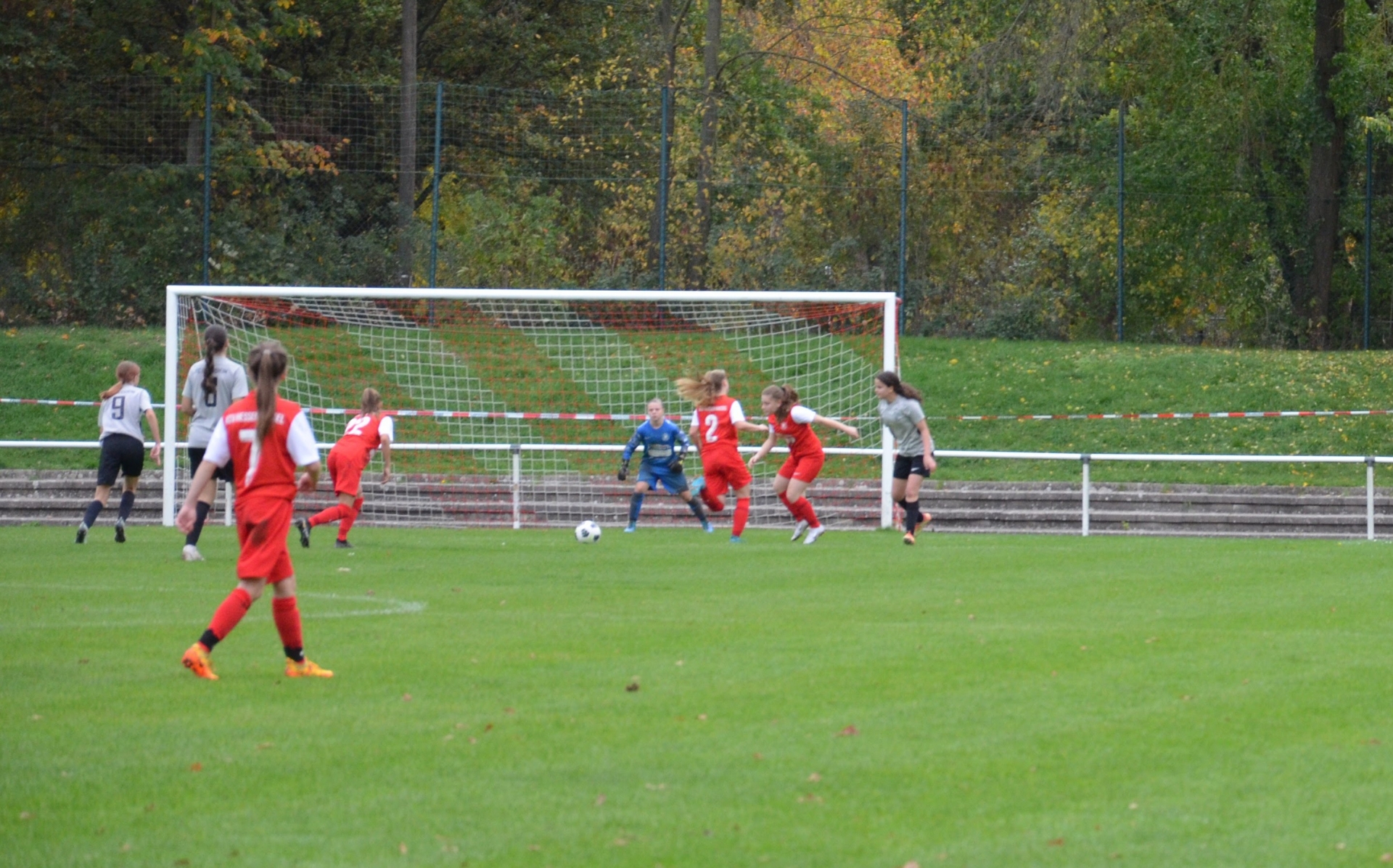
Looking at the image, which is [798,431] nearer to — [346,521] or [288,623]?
[346,521]

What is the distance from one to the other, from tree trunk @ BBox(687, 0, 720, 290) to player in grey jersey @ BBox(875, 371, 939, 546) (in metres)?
13.3

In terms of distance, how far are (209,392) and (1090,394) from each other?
15244 mm

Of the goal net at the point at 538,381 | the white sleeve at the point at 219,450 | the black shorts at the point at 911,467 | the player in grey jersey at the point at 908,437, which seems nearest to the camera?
the white sleeve at the point at 219,450

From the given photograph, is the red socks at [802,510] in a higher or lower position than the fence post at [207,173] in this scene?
lower

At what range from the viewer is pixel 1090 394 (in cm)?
2716

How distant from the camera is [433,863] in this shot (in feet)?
16.9

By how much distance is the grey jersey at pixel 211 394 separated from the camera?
15812 millimetres

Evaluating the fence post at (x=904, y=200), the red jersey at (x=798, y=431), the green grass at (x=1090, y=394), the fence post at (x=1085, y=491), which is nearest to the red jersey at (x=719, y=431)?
the red jersey at (x=798, y=431)

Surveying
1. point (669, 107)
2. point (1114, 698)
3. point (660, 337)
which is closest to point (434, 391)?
point (660, 337)

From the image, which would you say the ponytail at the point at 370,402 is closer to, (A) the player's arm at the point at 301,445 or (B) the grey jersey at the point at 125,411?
(B) the grey jersey at the point at 125,411

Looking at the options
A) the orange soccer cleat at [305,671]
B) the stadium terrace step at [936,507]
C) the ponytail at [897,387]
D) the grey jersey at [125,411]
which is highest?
the ponytail at [897,387]

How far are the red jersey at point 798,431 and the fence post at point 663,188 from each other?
12.3 meters

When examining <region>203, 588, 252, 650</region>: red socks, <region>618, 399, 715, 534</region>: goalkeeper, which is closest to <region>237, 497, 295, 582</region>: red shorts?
<region>203, 588, 252, 650</region>: red socks

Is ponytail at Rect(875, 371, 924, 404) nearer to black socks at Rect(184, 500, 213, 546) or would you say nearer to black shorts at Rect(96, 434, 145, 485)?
black socks at Rect(184, 500, 213, 546)
